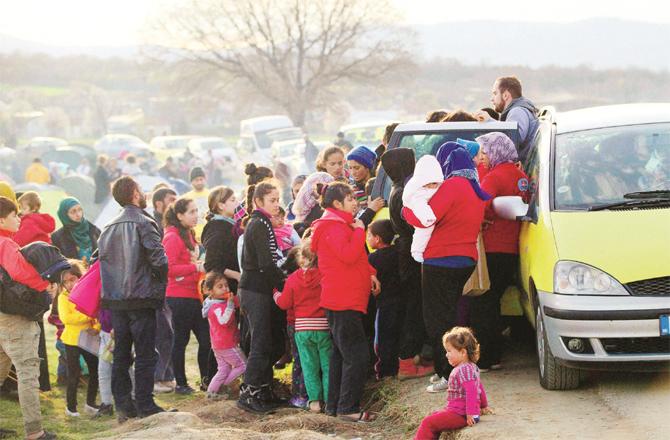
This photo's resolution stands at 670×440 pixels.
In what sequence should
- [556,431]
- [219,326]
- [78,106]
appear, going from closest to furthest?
[556,431] → [219,326] → [78,106]

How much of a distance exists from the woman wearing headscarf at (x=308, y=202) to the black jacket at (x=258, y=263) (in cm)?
75

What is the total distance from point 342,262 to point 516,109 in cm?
236

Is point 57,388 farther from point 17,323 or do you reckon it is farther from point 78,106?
point 78,106

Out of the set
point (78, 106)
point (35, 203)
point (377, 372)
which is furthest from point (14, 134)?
point (377, 372)

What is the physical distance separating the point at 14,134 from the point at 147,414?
41.8 meters

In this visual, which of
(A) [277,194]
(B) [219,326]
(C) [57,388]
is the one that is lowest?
(C) [57,388]

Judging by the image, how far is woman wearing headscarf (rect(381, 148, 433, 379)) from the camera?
795cm

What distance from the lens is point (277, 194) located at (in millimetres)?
8531

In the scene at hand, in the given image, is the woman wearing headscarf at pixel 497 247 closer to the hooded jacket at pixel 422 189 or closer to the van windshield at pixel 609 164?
the van windshield at pixel 609 164

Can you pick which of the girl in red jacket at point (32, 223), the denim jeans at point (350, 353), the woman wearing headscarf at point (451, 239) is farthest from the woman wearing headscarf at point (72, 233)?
the woman wearing headscarf at point (451, 239)

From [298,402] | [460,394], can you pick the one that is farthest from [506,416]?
[298,402]

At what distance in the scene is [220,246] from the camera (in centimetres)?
935

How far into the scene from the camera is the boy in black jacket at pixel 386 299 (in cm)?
830

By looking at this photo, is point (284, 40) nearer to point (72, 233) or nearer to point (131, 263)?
point (72, 233)
